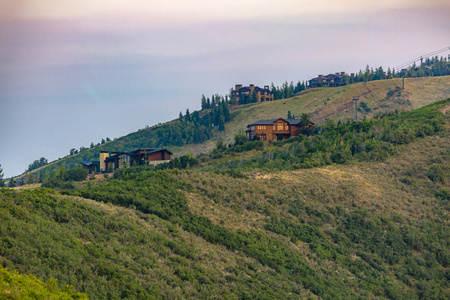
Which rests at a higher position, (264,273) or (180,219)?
(180,219)

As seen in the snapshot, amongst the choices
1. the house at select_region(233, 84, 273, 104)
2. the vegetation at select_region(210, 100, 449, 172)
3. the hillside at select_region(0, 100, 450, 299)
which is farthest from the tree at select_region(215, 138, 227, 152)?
the house at select_region(233, 84, 273, 104)

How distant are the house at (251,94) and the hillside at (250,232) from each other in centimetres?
10815

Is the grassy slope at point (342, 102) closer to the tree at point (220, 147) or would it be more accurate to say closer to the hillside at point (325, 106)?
the hillside at point (325, 106)

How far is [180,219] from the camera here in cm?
2972

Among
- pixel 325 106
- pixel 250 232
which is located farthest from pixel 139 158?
pixel 325 106

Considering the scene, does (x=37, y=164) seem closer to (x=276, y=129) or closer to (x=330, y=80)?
(x=276, y=129)

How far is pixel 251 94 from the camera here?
16550 cm

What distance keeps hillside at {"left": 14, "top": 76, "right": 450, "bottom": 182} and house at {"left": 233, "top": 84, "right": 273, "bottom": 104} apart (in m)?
8.09

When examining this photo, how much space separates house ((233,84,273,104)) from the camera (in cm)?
16438

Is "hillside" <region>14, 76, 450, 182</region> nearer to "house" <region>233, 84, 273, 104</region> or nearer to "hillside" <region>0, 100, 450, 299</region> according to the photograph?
"house" <region>233, 84, 273, 104</region>

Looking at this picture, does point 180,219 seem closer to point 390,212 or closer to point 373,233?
point 373,233

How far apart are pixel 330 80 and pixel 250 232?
15842 cm

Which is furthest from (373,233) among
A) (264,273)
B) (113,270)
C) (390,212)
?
(113,270)

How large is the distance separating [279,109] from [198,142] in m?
31.0
